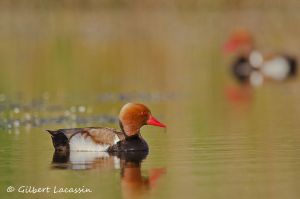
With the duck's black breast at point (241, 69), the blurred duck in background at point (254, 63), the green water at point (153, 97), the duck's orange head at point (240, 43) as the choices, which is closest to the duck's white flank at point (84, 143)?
the green water at point (153, 97)

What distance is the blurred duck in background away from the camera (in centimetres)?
2642

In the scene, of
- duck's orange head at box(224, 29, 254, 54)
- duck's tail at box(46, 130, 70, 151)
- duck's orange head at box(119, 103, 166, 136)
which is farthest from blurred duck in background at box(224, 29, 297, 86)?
duck's tail at box(46, 130, 70, 151)

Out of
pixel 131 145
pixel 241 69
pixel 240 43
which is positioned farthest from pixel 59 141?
pixel 240 43

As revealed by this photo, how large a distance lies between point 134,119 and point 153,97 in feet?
22.7

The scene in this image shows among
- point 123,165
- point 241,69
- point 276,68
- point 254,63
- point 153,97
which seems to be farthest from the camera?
point 254,63

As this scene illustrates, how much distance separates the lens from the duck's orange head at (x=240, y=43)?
2888cm

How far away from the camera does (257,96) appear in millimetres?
20484

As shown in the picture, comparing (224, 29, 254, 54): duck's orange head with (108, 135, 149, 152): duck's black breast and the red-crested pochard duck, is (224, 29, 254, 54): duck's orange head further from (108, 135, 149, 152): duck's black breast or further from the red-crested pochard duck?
(108, 135, 149, 152): duck's black breast

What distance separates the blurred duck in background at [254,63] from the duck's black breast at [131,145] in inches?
447

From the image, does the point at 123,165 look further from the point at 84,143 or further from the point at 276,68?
the point at 276,68

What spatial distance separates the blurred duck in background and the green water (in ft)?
1.68

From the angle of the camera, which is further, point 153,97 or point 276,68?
point 276,68

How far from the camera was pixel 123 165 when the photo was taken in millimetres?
12320

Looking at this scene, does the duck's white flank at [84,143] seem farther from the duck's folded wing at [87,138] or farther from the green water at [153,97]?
the green water at [153,97]
